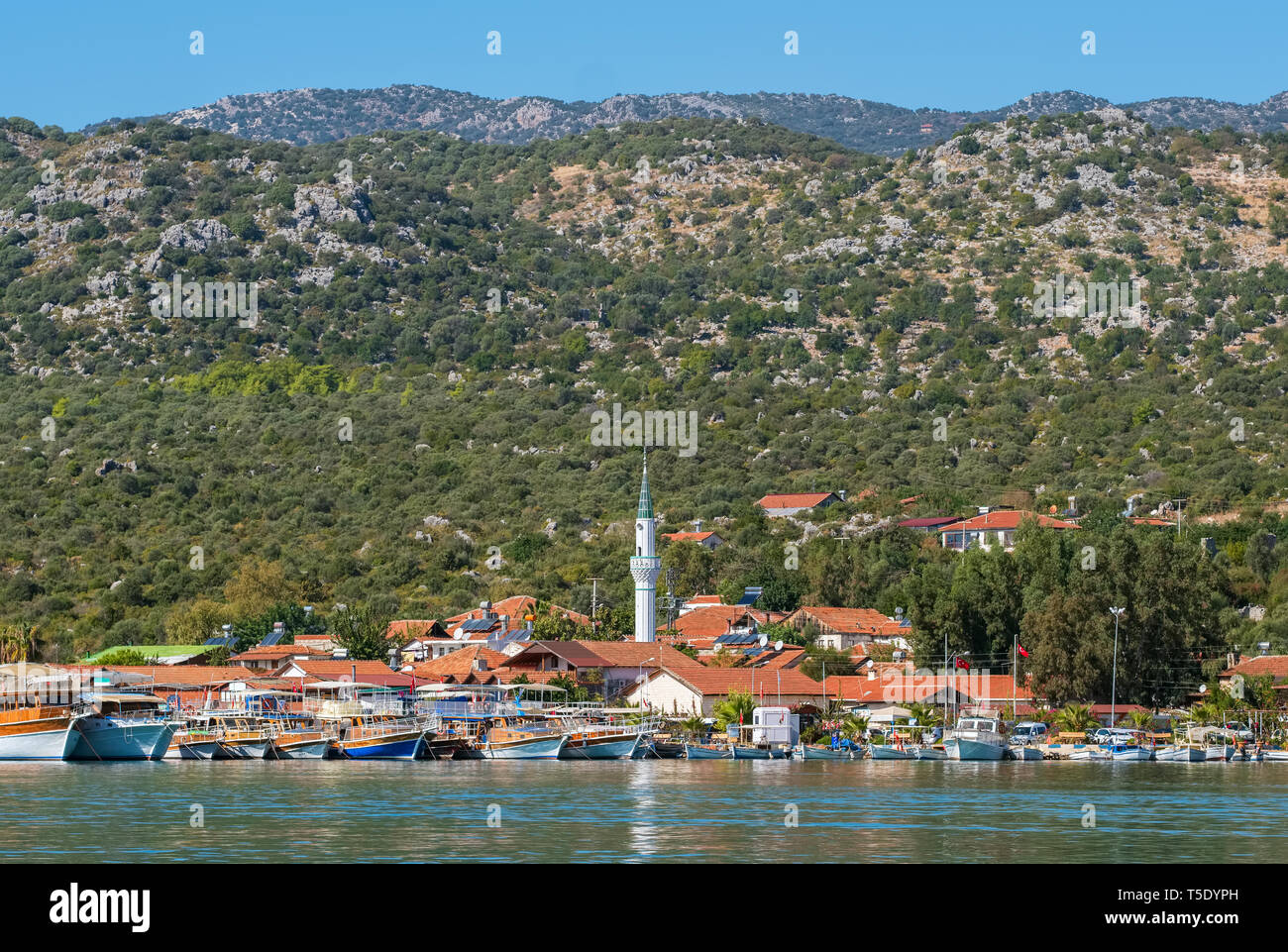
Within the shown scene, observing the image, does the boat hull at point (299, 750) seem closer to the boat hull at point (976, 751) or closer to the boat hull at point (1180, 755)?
the boat hull at point (976, 751)

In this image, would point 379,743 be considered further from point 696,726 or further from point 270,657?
point 270,657

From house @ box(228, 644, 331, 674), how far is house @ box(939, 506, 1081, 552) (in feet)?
144

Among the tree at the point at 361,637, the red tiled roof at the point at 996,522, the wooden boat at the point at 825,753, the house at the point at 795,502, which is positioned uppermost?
the house at the point at 795,502

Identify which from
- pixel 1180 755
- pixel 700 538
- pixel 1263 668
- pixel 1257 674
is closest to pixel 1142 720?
pixel 1180 755

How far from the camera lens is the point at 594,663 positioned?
88.3m

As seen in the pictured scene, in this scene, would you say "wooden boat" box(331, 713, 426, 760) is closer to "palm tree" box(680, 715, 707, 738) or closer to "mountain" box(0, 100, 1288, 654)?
"palm tree" box(680, 715, 707, 738)

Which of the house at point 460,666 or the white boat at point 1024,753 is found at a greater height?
the house at point 460,666

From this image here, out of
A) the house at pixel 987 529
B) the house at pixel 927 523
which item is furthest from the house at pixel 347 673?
the house at pixel 927 523

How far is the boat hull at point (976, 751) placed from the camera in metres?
70.5

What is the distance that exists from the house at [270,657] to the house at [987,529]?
4394 cm

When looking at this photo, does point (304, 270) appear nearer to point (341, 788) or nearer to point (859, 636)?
point (859, 636)

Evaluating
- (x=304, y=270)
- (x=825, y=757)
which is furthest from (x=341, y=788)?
(x=304, y=270)

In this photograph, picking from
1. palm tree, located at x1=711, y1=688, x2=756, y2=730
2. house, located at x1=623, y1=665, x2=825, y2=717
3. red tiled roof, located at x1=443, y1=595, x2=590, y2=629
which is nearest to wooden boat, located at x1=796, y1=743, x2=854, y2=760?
palm tree, located at x1=711, y1=688, x2=756, y2=730
